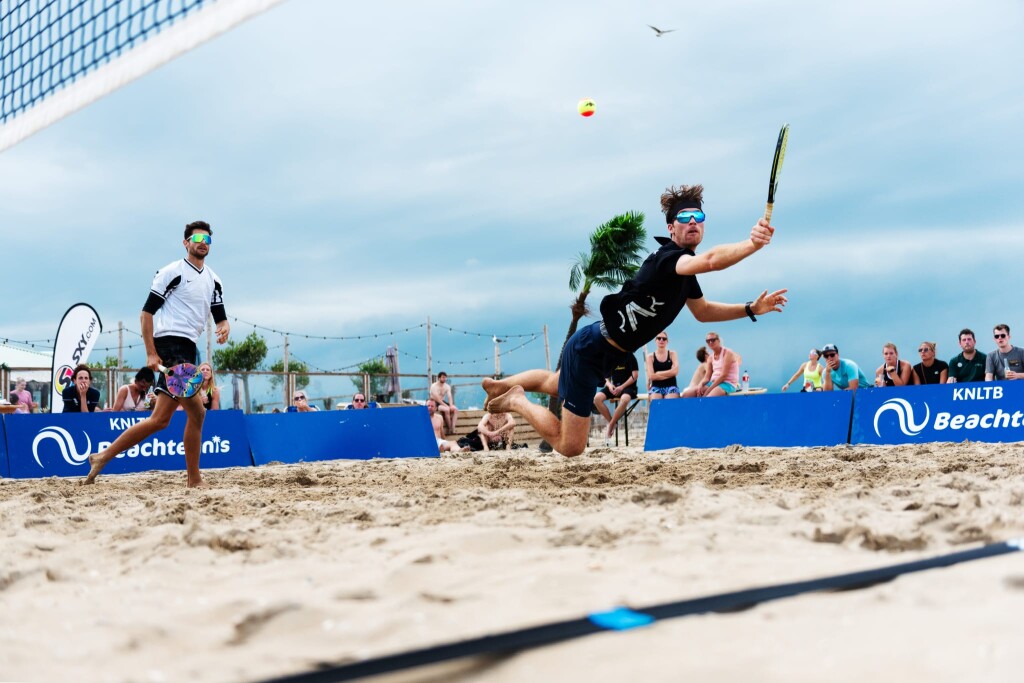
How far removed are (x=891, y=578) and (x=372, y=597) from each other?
4.20 ft

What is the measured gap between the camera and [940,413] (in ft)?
26.9

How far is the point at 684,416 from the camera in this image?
925cm

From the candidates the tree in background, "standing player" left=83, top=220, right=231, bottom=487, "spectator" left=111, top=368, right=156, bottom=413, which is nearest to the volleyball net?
"standing player" left=83, top=220, right=231, bottom=487

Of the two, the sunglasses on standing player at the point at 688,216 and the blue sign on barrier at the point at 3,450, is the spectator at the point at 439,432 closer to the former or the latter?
the blue sign on barrier at the point at 3,450

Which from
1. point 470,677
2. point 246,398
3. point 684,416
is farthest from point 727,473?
point 246,398

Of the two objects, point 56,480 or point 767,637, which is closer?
point 767,637

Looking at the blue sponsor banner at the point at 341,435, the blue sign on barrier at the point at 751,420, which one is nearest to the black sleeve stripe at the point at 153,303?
the blue sponsor banner at the point at 341,435

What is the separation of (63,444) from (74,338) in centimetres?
459

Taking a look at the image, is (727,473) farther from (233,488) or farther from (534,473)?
(233,488)

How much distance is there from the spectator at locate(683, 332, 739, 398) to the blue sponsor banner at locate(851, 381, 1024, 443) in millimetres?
1758

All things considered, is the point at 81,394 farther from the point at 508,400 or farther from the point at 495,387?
the point at 508,400

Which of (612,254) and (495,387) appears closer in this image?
(495,387)

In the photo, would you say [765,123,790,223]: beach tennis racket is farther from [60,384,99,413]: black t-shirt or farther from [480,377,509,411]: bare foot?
[60,384,99,413]: black t-shirt

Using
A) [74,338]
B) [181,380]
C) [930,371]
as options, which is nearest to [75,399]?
[74,338]
